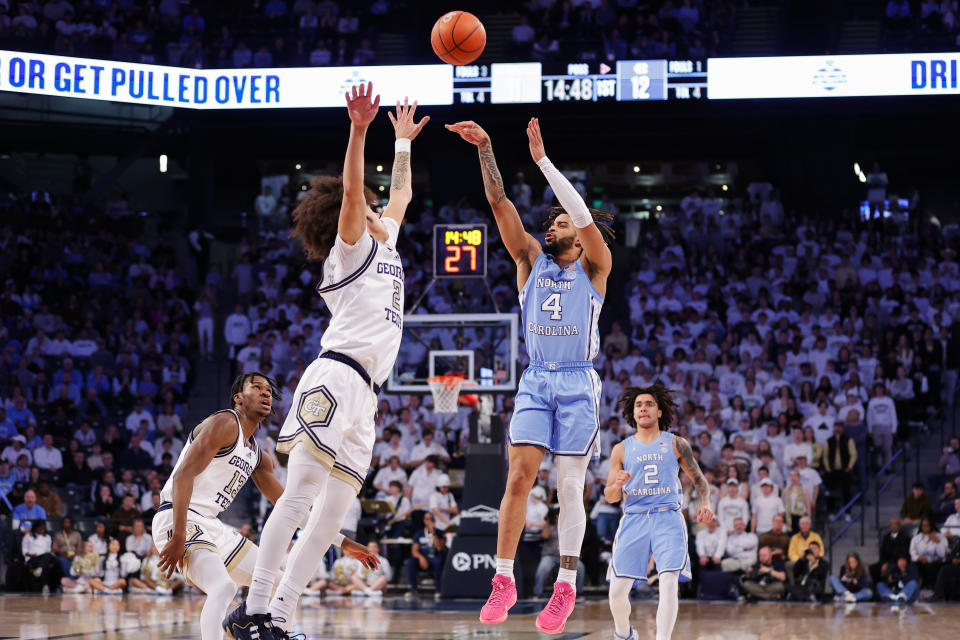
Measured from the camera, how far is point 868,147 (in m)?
26.8

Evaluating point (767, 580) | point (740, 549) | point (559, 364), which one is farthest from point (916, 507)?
point (559, 364)

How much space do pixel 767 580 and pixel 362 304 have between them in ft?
30.7

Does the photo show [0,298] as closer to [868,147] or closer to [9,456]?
[9,456]

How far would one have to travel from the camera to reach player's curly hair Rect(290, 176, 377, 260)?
5.98 metres

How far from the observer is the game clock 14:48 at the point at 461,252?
13.0 meters

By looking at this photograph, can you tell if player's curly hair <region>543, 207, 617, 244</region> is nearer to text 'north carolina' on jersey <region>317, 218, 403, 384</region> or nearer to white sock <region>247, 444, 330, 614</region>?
text 'north carolina' on jersey <region>317, 218, 403, 384</region>

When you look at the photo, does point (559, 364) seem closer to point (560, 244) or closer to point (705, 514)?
point (560, 244)

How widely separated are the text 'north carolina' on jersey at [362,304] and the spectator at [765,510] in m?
9.25

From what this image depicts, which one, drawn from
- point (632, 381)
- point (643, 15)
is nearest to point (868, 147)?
point (643, 15)

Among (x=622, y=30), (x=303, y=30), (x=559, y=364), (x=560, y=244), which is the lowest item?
(x=559, y=364)

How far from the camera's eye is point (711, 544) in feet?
46.0

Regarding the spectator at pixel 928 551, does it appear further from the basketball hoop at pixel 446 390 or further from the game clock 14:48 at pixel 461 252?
the game clock 14:48 at pixel 461 252

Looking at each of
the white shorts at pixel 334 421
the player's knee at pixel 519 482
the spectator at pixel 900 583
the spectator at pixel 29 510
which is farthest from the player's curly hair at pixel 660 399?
the spectator at pixel 29 510

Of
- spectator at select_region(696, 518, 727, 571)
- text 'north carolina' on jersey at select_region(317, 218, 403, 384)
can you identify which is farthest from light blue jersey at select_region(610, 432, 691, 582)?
spectator at select_region(696, 518, 727, 571)
